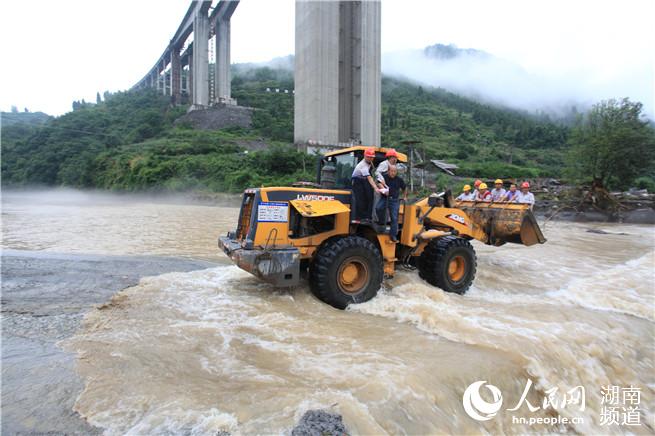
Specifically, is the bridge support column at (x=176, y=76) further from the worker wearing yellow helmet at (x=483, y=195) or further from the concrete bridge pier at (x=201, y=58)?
the worker wearing yellow helmet at (x=483, y=195)

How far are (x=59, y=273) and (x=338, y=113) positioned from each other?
119ft

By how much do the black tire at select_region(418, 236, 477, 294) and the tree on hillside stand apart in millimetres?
20608

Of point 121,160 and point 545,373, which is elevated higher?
point 121,160

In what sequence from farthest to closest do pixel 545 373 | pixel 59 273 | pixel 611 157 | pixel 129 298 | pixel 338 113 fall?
pixel 338 113, pixel 611 157, pixel 59 273, pixel 129 298, pixel 545 373

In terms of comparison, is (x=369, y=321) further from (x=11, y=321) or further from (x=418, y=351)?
(x=11, y=321)

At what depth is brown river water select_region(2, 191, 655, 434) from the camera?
282 centimetres

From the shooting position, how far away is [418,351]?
3953 mm

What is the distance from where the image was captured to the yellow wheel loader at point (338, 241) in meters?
5.31

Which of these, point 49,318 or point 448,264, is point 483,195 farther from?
point 49,318

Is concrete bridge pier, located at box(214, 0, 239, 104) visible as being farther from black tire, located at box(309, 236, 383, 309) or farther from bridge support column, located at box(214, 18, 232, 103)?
black tire, located at box(309, 236, 383, 309)

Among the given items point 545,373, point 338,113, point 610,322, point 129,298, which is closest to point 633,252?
point 610,322

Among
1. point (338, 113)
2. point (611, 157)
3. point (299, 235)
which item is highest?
point (338, 113)

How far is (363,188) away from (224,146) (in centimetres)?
3900

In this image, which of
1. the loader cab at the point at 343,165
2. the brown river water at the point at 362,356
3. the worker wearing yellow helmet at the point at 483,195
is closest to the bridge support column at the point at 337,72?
the worker wearing yellow helmet at the point at 483,195
